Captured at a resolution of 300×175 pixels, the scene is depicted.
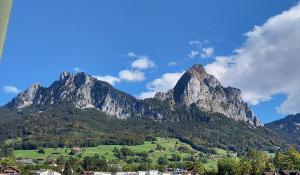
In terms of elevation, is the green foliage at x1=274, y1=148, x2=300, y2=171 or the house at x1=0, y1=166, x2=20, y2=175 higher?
the green foliage at x1=274, y1=148, x2=300, y2=171

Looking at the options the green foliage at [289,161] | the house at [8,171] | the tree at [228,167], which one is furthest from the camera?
the tree at [228,167]

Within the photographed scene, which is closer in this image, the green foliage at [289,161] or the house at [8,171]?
the house at [8,171]

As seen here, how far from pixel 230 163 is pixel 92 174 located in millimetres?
41611

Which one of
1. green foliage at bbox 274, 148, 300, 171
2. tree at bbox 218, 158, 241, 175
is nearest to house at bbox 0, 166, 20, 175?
tree at bbox 218, 158, 241, 175

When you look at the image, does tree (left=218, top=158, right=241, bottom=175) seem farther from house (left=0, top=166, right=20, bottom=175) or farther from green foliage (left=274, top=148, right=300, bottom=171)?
house (left=0, top=166, right=20, bottom=175)

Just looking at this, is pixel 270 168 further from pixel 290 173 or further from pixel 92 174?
pixel 92 174

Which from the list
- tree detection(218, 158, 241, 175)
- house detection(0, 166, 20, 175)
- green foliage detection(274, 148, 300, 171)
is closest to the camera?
house detection(0, 166, 20, 175)

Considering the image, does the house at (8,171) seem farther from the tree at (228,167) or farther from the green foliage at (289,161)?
the green foliage at (289,161)

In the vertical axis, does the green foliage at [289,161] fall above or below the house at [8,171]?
above

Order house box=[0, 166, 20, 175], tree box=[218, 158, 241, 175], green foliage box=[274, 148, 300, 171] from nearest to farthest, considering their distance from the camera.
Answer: house box=[0, 166, 20, 175], green foliage box=[274, 148, 300, 171], tree box=[218, 158, 241, 175]

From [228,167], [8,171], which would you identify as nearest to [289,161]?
[228,167]

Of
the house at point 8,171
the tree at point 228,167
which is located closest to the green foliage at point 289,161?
the tree at point 228,167

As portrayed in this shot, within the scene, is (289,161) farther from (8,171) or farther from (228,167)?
(8,171)

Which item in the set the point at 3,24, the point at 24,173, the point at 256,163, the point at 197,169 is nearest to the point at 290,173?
the point at 256,163
